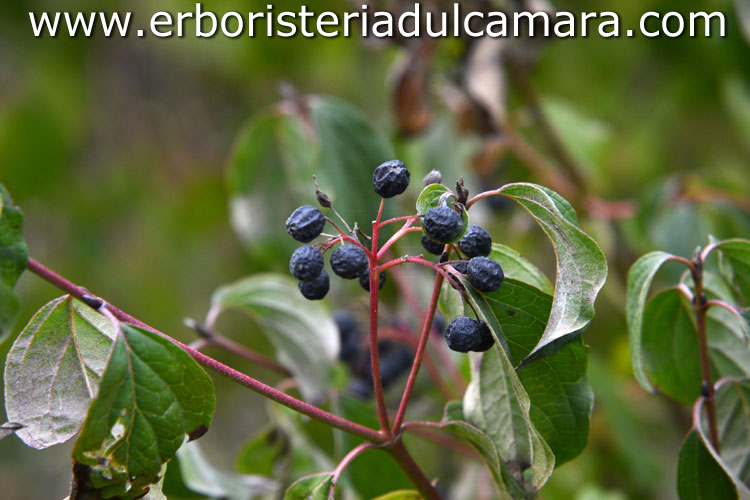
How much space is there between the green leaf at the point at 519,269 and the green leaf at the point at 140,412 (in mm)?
368

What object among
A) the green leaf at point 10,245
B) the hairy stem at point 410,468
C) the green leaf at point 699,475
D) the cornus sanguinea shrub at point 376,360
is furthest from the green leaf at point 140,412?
the green leaf at point 699,475

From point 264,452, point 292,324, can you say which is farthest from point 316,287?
point 264,452

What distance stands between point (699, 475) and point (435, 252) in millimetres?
473

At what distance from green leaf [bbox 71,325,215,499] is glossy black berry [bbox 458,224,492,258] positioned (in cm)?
31

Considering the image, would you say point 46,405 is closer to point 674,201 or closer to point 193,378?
point 193,378

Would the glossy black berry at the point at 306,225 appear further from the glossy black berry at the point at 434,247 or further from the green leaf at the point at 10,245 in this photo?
the green leaf at the point at 10,245

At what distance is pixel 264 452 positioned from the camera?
1348 mm

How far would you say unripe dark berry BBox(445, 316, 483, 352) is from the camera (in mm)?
775

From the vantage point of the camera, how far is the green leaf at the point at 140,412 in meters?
0.75

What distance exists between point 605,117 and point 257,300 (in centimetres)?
186

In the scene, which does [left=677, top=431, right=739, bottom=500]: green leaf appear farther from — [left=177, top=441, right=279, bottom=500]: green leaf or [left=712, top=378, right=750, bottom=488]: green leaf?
[left=177, top=441, right=279, bottom=500]: green leaf

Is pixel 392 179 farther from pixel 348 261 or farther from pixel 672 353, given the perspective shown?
pixel 672 353

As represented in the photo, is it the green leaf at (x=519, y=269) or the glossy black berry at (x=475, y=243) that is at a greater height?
the glossy black berry at (x=475, y=243)

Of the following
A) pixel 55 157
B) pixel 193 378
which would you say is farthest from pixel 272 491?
pixel 55 157
